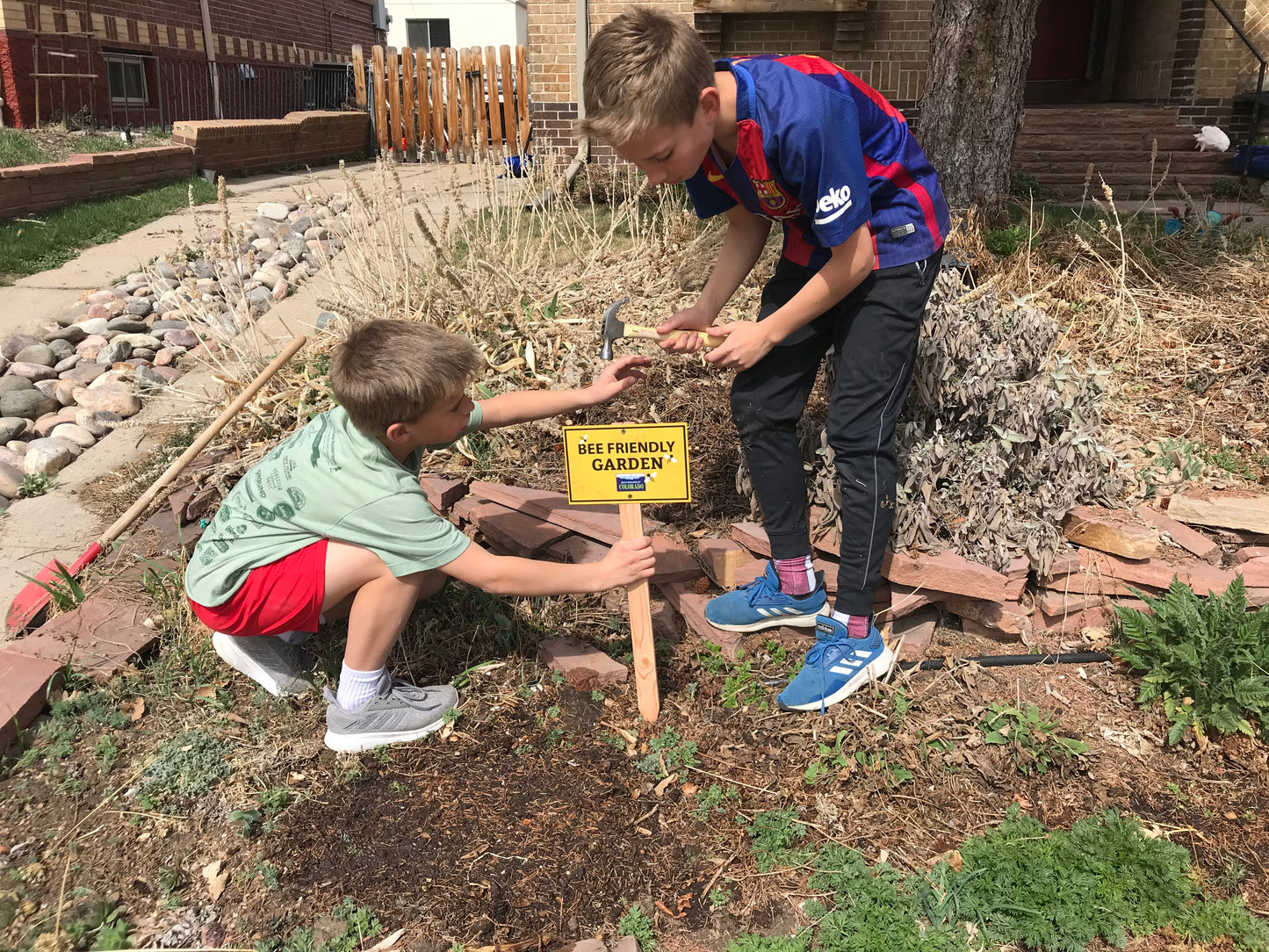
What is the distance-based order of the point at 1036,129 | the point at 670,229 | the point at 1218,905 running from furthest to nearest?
the point at 1036,129
the point at 670,229
the point at 1218,905

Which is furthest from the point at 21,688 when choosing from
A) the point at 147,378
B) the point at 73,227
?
the point at 73,227

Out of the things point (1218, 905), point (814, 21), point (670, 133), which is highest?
point (814, 21)

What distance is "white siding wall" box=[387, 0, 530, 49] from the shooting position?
79.5 ft

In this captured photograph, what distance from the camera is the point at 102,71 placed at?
12555mm

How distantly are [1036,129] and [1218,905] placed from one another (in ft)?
31.5

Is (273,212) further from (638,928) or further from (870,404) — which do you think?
(638,928)

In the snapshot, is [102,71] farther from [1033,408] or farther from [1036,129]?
[1033,408]

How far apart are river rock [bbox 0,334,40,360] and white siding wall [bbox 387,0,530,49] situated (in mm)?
21459

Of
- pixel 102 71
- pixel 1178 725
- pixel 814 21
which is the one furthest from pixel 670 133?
pixel 102 71

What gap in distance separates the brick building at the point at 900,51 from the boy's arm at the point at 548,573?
8.17 m

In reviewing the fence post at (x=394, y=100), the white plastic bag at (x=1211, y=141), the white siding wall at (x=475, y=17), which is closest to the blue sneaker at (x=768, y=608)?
the white plastic bag at (x=1211, y=141)

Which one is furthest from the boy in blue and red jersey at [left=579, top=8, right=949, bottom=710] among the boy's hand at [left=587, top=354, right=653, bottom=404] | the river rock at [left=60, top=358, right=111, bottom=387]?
the river rock at [left=60, top=358, right=111, bottom=387]

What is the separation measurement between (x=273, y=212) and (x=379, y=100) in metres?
7.36

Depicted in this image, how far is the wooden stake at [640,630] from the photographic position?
8.13 feet
